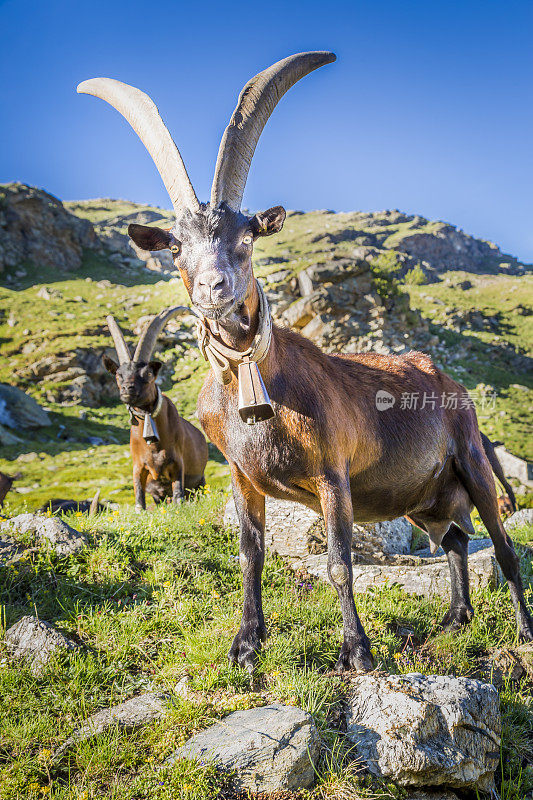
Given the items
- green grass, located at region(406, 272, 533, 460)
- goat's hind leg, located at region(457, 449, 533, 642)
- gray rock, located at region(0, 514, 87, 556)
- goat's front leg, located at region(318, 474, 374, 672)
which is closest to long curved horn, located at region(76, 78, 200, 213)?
goat's front leg, located at region(318, 474, 374, 672)

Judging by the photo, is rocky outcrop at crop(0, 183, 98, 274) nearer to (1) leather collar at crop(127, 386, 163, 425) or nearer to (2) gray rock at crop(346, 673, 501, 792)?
(1) leather collar at crop(127, 386, 163, 425)

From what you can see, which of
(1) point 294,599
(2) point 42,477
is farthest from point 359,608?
(2) point 42,477

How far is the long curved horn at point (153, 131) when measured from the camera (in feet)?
10.7

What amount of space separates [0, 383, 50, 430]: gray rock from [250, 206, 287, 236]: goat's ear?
70.6 ft

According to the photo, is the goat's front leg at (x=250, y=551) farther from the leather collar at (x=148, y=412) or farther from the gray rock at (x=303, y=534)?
the leather collar at (x=148, y=412)

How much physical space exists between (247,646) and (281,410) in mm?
1692

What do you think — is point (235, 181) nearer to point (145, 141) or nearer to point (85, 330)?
point (145, 141)

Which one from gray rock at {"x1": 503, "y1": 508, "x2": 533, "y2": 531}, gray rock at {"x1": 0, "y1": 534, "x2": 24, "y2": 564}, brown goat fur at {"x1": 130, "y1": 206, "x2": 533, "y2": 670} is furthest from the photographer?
gray rock at {"x1": 503, "y1": 508, "x2": 533, "y2": 531}

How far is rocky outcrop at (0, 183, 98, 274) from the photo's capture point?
48156 millimetres

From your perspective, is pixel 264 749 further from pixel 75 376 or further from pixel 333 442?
pixel 75 376

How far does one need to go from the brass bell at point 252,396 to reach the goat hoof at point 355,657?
1.62m

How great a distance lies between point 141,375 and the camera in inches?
337

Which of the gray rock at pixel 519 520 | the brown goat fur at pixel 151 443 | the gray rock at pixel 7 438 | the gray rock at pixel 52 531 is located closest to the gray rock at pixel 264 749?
the gray rock at pixel 52 531

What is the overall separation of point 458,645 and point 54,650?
3.11m
